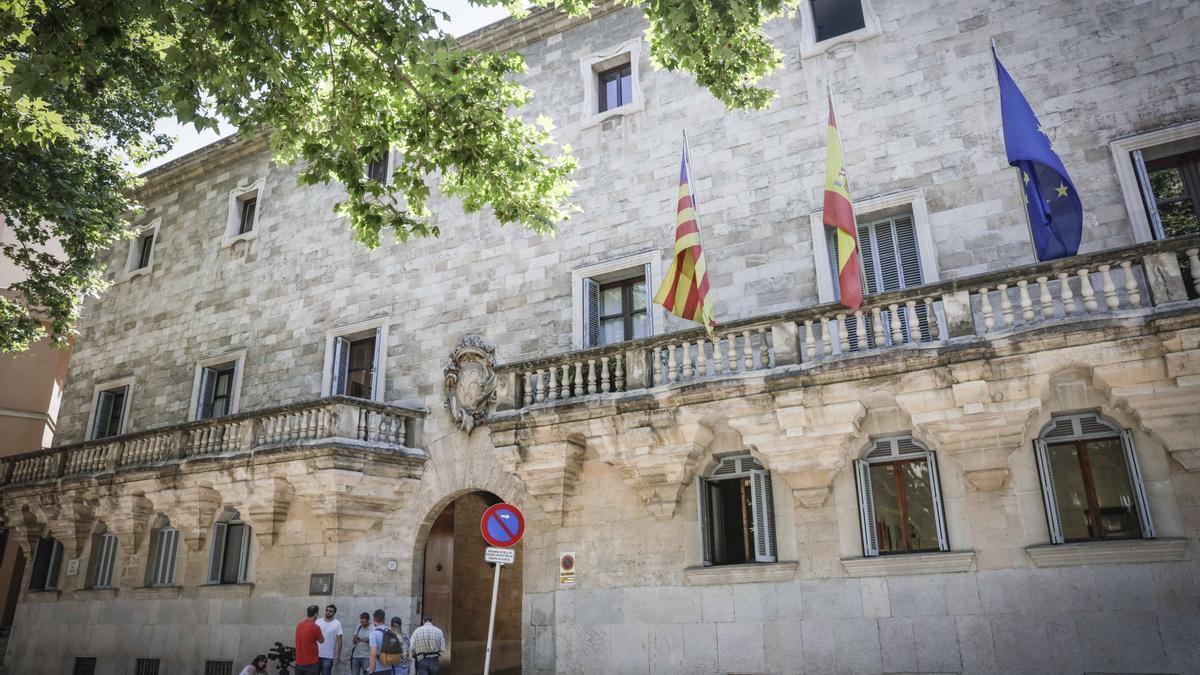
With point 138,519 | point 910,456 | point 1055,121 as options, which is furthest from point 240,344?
point 1055,121

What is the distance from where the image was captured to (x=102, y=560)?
1908 centimetres

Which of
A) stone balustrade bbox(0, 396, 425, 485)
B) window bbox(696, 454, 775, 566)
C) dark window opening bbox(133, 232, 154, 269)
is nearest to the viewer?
window bbox(696, 454, 775, 566)

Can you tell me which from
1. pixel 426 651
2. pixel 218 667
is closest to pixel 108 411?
pixel 218 667

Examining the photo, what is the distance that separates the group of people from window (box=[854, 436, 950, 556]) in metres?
6.48

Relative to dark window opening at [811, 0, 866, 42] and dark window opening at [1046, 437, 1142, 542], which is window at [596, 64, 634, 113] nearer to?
dark window opening at [811, 0, 866, 42]

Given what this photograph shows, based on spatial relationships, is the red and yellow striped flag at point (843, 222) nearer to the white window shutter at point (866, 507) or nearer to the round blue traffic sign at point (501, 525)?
the white window shutter at point (866, 507)

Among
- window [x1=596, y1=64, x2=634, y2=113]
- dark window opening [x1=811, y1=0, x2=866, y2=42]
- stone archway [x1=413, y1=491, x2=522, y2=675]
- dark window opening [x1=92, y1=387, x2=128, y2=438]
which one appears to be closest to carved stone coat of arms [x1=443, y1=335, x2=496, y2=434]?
stone archway [x1=413, y1=491, x2=522, y2=675]

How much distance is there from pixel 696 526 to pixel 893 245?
5179 millimetres

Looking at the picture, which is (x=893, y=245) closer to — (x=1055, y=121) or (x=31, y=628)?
(x=1055, y=121)

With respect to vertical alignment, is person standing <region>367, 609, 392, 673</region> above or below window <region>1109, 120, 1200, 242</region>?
below

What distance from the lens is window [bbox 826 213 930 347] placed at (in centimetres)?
1213

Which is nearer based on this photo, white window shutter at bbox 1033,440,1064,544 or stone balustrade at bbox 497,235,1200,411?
stone balustrade at bbox 497,235,1200,411

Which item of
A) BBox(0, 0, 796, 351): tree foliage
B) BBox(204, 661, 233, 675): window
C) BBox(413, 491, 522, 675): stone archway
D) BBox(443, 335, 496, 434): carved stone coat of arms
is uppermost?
BBox(0, 0, 796, 351): tree foliage

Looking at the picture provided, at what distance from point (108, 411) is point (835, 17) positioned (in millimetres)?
19849
